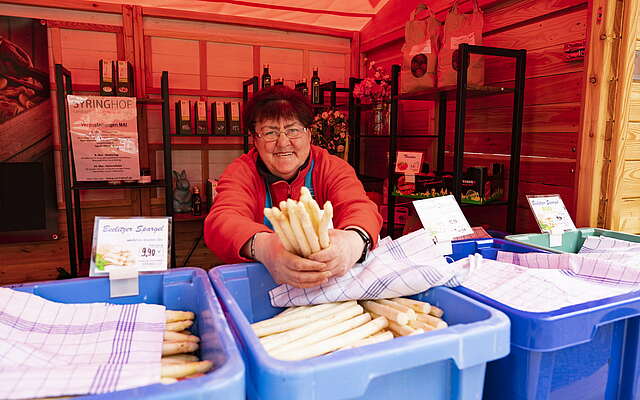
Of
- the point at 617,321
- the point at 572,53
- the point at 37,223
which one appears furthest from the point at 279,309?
the point at 37,223

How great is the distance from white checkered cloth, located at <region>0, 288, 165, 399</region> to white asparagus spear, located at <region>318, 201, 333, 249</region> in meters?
0.34

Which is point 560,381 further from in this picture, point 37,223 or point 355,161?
point 37,223

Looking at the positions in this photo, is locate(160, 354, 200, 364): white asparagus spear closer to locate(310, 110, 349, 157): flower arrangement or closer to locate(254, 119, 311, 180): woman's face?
locate(254, 119, 311, 180): woman's face

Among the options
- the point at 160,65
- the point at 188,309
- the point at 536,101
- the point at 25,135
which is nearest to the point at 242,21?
the point at 160,65

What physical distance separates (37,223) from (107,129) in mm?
1037

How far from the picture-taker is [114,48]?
3.42 meters

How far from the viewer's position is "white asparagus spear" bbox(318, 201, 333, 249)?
0.77m

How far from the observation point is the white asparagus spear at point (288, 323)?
0.80 metres

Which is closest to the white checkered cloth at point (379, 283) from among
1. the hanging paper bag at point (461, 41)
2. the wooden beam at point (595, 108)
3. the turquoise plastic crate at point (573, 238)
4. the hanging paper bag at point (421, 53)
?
the turquoise plastic crate at point (573, 238)

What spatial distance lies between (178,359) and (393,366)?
0.36 metres

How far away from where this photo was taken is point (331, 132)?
3.58 metres

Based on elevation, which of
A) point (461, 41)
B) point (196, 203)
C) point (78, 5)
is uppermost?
point (78, 5)

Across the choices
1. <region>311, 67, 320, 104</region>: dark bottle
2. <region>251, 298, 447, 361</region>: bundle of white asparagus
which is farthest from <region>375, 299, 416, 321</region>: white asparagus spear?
<region>311, 67, 320, 104</region>: dark bottle

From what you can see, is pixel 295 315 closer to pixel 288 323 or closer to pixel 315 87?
pixel 288 323
